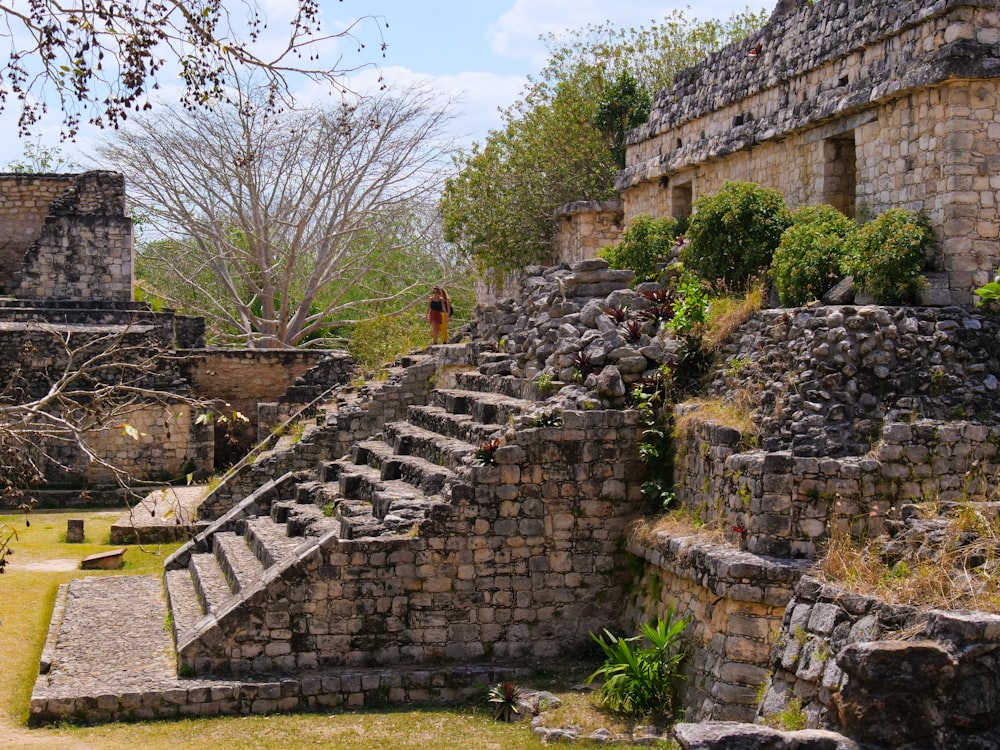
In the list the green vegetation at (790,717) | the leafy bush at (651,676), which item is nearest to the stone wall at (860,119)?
the leafy bush at (651,676)

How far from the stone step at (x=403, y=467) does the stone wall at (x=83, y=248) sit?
13.1 metres

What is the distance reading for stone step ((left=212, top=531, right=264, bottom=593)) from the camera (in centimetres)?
1110

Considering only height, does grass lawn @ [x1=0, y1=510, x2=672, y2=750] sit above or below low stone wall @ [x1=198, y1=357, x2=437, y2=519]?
below

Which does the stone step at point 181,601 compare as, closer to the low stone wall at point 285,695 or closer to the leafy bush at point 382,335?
the low stone wall at point 285,695

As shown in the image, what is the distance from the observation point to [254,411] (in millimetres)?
23641

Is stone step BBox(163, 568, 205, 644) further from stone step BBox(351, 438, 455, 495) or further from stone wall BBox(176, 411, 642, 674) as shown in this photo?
stone step BBox(351, 438, 455, 495)

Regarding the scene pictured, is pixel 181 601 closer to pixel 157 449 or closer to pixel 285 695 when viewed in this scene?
pixel 285 695

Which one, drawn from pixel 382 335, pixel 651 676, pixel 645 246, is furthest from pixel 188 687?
pixel 382 335

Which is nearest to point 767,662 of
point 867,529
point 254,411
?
point 867,529

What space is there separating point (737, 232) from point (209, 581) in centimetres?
609

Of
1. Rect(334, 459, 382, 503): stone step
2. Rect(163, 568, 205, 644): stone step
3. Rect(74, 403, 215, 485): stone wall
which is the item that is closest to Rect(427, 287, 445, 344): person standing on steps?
Rect(74, 403, 215, 485): stone wall

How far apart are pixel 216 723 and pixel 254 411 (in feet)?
48.6

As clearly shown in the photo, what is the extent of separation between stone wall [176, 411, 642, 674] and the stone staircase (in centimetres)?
10

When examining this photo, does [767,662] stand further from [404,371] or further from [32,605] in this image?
[404,371]
